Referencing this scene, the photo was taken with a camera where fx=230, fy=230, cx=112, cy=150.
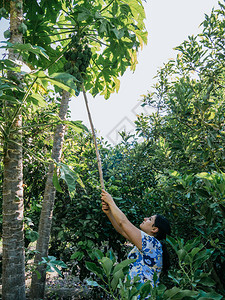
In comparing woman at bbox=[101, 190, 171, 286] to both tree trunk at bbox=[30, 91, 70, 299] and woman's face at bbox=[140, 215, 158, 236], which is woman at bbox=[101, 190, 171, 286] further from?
tree trunk at bbox=[30, 91, 70, 299]

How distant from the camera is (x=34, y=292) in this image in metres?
2.78

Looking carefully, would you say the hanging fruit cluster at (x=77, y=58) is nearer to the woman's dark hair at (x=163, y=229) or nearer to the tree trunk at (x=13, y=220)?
the tree trunk at (x=13, y=220)

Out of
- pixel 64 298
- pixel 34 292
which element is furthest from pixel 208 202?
pixel 64 298

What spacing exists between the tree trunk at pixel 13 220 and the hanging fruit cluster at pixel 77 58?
26.1 inches

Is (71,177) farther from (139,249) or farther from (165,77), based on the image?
(165,77)

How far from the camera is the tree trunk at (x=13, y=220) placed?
1.85m

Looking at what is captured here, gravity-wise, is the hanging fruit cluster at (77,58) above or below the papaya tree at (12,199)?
above

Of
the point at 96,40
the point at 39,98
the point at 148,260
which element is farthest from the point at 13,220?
the point at 96,40

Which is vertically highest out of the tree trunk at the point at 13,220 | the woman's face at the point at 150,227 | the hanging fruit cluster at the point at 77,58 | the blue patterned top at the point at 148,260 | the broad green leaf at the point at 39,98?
the hanging fruit cluster at the point at 77,58

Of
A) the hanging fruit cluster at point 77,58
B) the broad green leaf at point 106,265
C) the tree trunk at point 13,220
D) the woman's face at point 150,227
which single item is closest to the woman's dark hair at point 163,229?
the woman's face at point 150,227

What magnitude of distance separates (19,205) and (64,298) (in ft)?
8.50

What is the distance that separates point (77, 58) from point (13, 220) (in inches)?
69.0

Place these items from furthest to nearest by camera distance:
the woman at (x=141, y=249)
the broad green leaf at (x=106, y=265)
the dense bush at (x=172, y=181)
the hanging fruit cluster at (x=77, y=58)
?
the hanging fruit cluster at (x=77, y=58)
the woman at (x=141, y=249)
the dense bush at (x=172, y=181)
the broad green leaf at (x=106, y=265)

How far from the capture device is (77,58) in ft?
Result: 8.25
